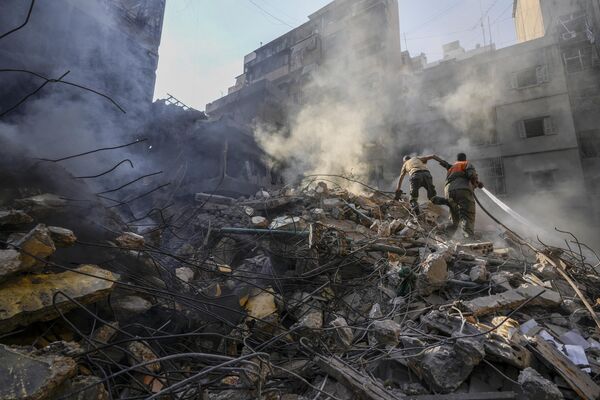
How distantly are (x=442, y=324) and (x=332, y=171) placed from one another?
15339 millimetres

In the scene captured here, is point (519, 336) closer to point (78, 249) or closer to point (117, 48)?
point (78, 249)

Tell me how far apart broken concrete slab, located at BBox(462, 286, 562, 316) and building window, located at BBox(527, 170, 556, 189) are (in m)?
15.4

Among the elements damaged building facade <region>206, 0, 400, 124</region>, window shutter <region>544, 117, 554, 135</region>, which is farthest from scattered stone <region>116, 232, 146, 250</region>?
window shutter <region>544, 117, 554, 135</region>

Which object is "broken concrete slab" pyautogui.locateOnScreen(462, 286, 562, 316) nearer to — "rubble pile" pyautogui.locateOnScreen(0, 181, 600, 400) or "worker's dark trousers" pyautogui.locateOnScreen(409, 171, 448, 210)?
"rubble pile" pyautogui.locateOnScreen(0, 181, 600, 400)

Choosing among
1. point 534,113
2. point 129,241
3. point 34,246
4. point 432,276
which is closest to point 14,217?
point 34,246

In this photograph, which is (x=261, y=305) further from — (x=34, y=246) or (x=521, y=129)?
(x=521, y=129)

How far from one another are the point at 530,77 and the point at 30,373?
869 inches

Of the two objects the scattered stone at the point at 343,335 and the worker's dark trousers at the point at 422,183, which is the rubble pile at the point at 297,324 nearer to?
the scattered stone at the point at 343,335

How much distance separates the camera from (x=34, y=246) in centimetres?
244

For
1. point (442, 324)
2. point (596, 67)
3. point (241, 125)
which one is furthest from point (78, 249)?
point (596, 67)

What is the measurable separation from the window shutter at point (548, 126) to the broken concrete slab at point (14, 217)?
67.8ft

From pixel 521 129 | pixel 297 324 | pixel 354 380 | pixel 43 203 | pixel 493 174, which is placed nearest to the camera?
pixel 354 380

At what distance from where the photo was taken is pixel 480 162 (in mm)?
16641

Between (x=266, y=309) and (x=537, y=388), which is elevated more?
(x=266, y=309)
